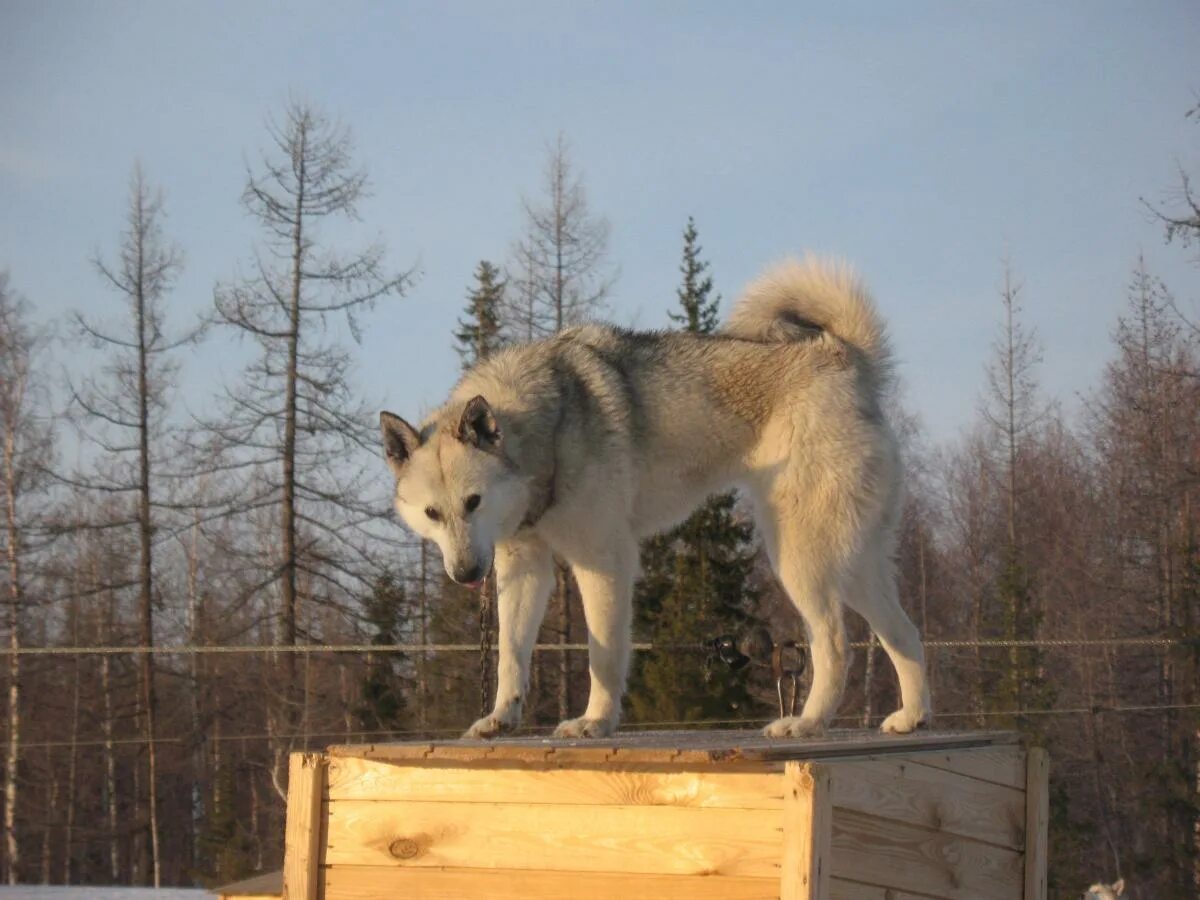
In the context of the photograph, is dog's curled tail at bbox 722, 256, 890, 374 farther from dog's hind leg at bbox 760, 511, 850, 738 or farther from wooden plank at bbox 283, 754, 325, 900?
wooden plank at bbox 283, 754, 325, 900

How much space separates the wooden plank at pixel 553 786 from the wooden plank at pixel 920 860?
367mm

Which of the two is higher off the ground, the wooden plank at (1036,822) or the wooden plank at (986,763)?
the wooden plank at (986,763)

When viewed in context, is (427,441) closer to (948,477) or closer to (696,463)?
(696,463)

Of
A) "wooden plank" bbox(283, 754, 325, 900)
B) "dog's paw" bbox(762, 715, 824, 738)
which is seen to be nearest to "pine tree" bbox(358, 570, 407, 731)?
"dog's paw" bbox(762, 715, 824, 738)

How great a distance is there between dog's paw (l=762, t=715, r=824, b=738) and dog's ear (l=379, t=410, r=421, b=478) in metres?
1.86

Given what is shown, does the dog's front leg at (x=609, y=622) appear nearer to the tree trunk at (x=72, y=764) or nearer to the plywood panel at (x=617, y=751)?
the plywood panel at (x=617, y=751)

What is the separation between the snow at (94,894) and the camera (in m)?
12.4

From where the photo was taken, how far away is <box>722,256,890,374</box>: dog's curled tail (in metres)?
6.00

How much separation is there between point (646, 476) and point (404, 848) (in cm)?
201

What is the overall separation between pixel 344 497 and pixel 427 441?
16.5 metres

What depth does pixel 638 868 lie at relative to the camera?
3898mm

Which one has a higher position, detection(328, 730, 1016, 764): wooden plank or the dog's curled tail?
the dog's curled tail

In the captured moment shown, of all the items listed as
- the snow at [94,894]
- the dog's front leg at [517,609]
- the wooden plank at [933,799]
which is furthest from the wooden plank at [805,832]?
the snow at [94,894]

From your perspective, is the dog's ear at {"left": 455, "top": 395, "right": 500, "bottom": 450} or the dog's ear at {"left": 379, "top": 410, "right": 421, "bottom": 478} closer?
the dog's ear at {"left": 455, "top": 395, "right": 500, "bottom": 450}
